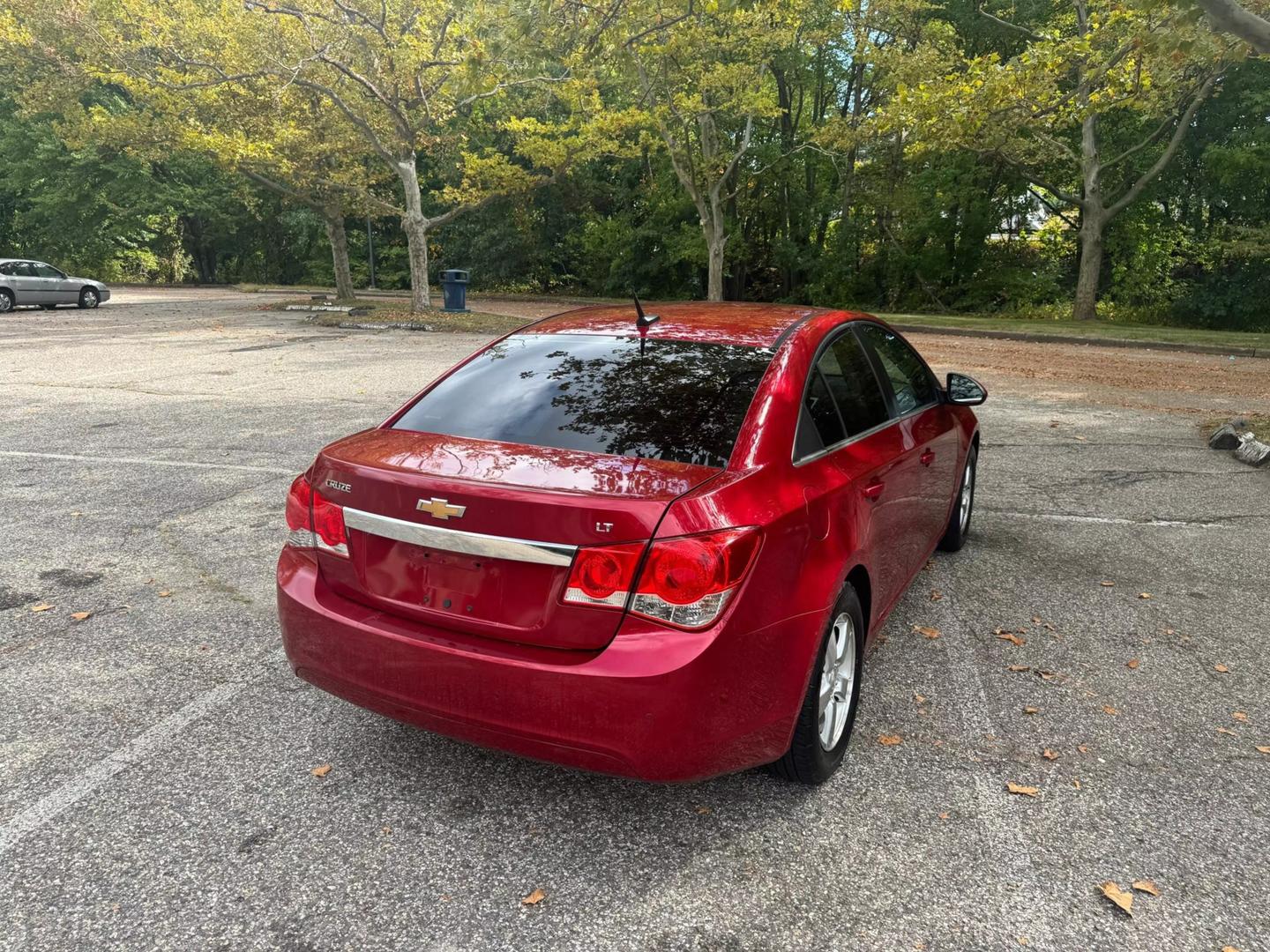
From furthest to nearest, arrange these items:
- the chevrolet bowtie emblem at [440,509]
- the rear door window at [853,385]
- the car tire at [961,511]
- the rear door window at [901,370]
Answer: the car tire at [961,511] < the rear door window at [901,370] < the rear door window at [853,385] < the chevrolet bowtie emblem at [440,509]

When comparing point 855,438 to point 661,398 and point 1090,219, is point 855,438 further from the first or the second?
point 1090,219

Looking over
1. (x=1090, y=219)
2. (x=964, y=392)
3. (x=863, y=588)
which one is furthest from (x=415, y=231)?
(x=863, y=588)

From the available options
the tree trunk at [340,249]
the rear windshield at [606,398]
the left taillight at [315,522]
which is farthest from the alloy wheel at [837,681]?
the tree trunk at [340,249]

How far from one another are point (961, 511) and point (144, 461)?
6.44 metres

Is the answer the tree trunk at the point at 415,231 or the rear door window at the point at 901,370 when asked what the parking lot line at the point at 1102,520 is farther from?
the tree trunk at the point at 415,231

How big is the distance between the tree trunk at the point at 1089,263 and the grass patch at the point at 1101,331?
2.31 ft

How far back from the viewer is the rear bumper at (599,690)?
2336 millimetres

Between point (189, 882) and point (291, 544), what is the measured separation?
104cm

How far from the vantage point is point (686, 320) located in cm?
359

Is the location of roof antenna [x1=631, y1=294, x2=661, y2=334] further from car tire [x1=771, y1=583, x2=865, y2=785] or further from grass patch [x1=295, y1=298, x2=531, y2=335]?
grass patch [x1=295, y1=298, x2=531, y2=335]

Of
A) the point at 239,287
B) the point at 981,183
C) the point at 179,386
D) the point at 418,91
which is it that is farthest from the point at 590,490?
the point at 239,287

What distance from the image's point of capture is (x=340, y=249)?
91.2ft

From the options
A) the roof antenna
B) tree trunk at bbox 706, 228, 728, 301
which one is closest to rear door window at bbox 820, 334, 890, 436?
the roof antenna

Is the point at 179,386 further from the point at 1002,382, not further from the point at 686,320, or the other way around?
the point at 1002,382
